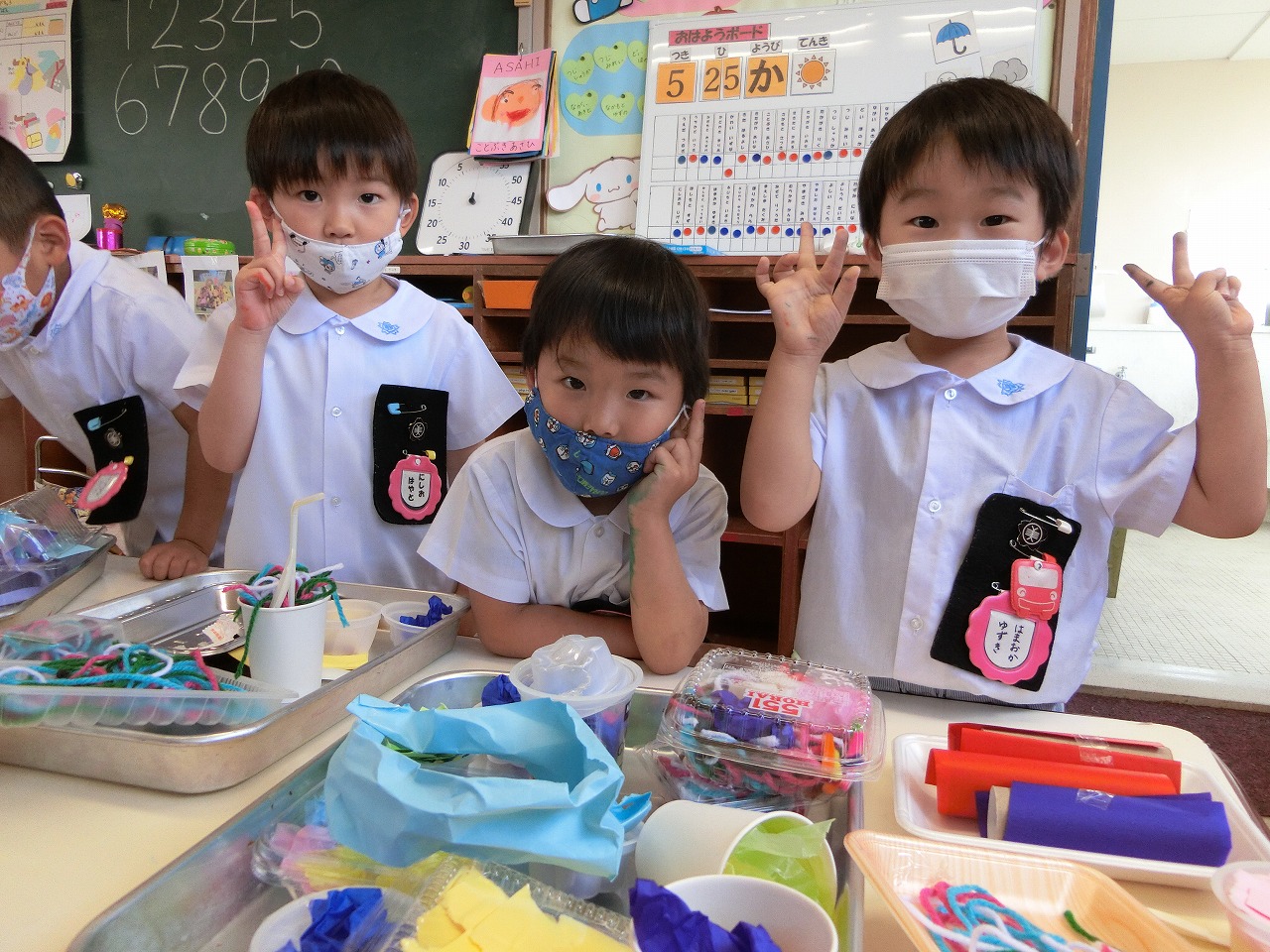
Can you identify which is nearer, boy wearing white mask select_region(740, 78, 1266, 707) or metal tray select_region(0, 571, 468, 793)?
metal tray select_region(0, 571, 468, 793)

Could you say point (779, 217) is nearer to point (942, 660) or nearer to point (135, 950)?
point (942, 660)

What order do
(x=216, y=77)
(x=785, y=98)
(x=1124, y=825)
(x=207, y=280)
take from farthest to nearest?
(x=216, y=77) < (x=207, y=280) < (x=785, y=98) < (x=1124, y=825)

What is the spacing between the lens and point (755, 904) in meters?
0.45

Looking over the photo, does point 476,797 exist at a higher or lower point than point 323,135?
lower

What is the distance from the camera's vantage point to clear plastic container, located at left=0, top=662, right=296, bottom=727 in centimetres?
61

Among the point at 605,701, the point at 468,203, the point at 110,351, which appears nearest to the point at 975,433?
the point at 605,701

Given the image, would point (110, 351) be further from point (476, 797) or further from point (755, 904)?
point (755, 904)

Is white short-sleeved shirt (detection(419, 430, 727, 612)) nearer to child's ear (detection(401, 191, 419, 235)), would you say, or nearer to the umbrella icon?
child's ear (detection(401, 191, 419, 235))

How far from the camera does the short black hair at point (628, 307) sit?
92cm

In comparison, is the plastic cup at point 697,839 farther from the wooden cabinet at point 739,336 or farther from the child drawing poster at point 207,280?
the child drawing poster at point 207,280

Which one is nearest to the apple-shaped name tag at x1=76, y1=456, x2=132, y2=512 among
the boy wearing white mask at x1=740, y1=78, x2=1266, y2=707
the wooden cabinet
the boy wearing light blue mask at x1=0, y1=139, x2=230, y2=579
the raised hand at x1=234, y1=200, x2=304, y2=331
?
the boy wearing light blue mask at x1=0, y1=139, x2=230, y2=579

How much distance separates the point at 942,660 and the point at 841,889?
1.70 ft

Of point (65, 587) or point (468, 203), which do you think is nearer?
point (65, 587)

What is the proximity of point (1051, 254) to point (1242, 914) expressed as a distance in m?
0.75
